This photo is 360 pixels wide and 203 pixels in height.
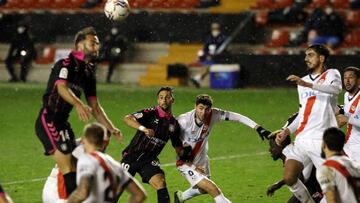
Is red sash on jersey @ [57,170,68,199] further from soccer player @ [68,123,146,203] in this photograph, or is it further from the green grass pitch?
the green grass pitch

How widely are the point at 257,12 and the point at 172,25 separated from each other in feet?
9.09

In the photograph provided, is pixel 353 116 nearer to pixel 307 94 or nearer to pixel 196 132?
pixel 307 94

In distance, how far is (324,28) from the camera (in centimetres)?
2728

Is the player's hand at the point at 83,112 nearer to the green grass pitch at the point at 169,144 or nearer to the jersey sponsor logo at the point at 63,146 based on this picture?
the jersey sponsor logo at the point at 63,146

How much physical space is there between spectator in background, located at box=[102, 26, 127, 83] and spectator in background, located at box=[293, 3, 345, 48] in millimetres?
5694

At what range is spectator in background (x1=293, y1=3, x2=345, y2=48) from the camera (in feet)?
89.4

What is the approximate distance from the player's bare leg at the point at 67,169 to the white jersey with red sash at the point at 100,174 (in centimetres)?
179

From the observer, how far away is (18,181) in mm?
13547

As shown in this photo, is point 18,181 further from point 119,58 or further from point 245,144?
point 119,58

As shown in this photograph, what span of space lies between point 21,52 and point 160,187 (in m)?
21.4

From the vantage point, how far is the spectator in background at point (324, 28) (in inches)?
1073

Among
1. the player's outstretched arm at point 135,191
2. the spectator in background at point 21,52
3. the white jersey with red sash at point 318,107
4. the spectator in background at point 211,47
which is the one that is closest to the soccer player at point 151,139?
the white jersey with red sash at point 318,107

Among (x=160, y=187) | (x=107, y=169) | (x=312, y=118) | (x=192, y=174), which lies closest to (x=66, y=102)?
(x=160, y=187)

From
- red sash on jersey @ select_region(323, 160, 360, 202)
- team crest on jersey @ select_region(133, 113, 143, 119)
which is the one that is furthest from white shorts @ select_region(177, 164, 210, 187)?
red sash on jersey @ select_region(323, 160, 360, 202)
